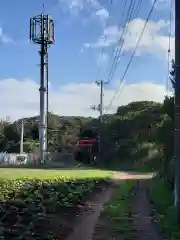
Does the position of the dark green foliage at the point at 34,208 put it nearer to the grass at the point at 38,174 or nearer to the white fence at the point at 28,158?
the grass at the point at 38,174

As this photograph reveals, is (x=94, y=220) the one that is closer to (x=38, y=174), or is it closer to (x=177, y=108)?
(x=177, y=108)

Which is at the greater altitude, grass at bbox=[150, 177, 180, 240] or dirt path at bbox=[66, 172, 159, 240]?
grass at bbox=[150, 177, 180, 240]

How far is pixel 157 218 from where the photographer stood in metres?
16.6

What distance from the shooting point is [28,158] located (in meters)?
73.4

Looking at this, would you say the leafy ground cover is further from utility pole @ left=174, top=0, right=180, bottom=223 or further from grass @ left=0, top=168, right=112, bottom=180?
grass @ left=0, top=168, right=112, bottom=180

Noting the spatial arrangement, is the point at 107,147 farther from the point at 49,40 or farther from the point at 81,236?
the point at 81,236

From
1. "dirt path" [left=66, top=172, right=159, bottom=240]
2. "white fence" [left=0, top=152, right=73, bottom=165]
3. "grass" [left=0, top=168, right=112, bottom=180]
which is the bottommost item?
"dirt path" [left=66, top=172, right=159, bottom=240]

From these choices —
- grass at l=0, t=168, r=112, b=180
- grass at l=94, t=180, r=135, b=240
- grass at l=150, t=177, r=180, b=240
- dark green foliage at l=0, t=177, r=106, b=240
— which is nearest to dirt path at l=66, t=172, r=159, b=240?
grass at l=94, t=180, r=135, b=240

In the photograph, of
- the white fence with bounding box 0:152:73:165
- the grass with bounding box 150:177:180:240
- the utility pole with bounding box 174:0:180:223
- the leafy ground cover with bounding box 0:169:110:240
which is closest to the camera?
the grass with bounding box 150:177:180:240

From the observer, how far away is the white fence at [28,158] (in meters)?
67.0

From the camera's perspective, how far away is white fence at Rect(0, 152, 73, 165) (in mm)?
67044

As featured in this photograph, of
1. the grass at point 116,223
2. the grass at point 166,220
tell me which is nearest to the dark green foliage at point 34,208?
the grass at point 116,223

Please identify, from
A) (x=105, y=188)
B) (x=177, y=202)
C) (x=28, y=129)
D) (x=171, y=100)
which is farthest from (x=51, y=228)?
(x=28, y=129)

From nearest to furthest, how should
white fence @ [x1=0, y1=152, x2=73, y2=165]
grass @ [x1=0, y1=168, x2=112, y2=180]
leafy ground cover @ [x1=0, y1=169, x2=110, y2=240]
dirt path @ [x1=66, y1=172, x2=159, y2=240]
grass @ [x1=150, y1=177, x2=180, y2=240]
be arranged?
grass @ [x1=150, y1=177, x2=180, y2=240] < leafy ground cover @ [x1=0, y1=169, x2=110, y2=240] < dirt path @ [x1=66, y1=172, x2=159, y2=240] < grass @ [x1=0, y1=168, x2=112, y2=180] < white fence @ [x1=0, y1=152, x2=73, y2=165]
